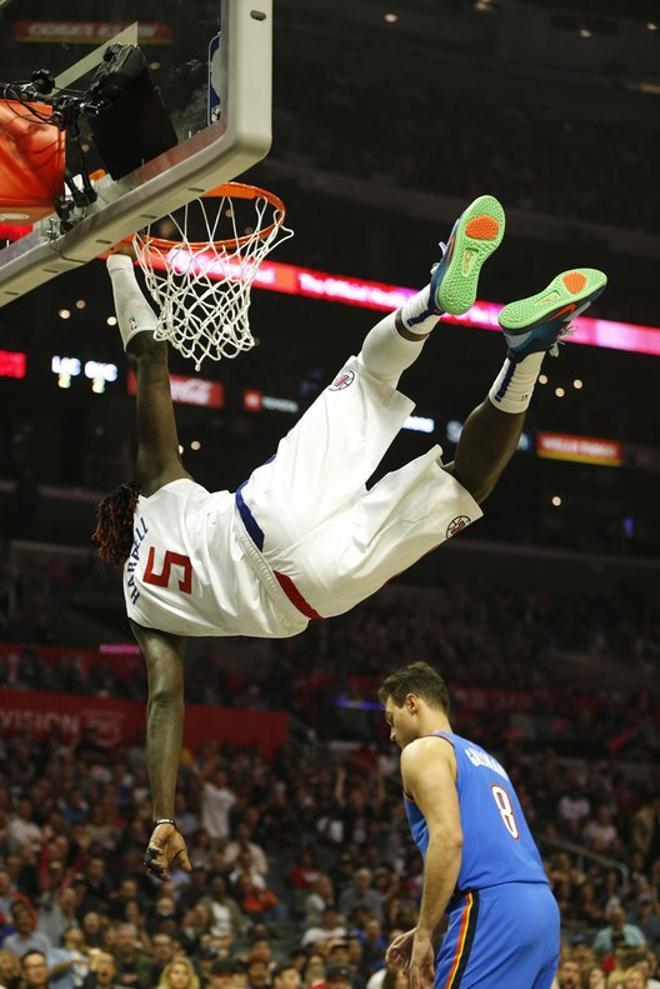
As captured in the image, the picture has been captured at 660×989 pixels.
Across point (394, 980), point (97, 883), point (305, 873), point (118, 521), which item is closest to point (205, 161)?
point (118, 521)

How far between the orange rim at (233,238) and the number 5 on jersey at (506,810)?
2.35 meters

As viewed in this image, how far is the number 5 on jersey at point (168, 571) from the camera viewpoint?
5.66m

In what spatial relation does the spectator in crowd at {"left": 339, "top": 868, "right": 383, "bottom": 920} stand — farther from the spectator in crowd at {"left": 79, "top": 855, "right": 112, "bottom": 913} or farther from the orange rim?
the orange rim

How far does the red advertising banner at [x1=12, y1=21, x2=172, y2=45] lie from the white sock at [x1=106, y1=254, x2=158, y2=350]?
0.99 meters

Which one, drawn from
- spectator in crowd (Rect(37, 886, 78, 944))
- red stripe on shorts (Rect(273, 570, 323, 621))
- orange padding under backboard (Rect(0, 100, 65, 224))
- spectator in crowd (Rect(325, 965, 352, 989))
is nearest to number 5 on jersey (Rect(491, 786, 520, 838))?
red stripe on shorts (Rect(273, 570, 323, 621))

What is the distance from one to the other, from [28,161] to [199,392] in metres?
20.6

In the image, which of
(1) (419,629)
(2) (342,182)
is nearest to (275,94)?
(2) (342,182)

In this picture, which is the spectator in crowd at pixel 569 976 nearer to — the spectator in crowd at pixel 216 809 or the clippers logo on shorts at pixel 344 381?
the spectator in crowd at pixel 216 809

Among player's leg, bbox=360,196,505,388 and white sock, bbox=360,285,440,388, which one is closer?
player's leg, bbox=360,196,505,388

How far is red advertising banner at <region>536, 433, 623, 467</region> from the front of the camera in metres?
28.8

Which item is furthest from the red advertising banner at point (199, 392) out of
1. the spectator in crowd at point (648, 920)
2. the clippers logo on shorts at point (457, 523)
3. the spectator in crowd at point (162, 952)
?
the clippers logo on shorts at point (457, 523)

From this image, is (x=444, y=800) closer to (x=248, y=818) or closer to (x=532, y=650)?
(x=248, y=818)

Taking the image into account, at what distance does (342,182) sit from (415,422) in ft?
14.8

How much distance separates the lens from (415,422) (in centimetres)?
2691
